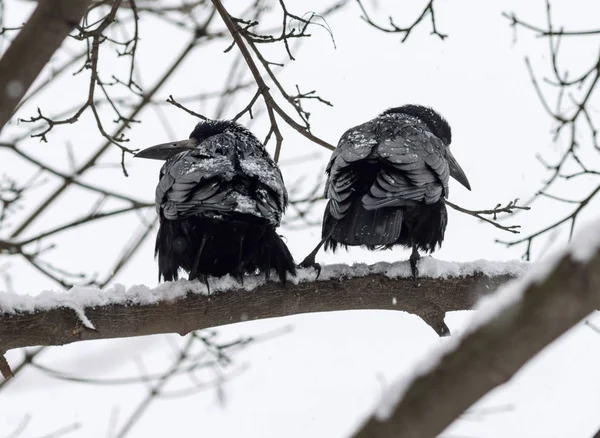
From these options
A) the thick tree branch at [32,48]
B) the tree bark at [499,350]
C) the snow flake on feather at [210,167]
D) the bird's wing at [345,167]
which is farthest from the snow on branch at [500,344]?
the bird's wing at [345,167]

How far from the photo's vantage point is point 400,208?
5.14 metres

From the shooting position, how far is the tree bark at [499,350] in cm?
125

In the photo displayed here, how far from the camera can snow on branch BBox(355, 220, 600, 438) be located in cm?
125

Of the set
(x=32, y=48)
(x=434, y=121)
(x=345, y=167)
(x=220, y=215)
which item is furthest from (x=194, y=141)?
(x=32, y=48)

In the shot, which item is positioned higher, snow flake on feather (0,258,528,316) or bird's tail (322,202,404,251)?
bird's tail (322,202,404,251)

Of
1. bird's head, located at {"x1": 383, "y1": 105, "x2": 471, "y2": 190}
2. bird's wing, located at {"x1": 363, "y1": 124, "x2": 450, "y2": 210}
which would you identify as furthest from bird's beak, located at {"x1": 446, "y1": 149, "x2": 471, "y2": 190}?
bird's wing, located at {"x1": 363, "y1": 124, "x2": 450, "y2": 210}

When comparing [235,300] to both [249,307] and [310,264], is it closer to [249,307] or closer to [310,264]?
[249,307]

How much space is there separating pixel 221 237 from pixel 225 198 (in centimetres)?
27

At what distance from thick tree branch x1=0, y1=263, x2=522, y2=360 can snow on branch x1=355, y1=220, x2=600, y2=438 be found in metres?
2.97

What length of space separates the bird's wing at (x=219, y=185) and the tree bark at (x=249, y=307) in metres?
0.55

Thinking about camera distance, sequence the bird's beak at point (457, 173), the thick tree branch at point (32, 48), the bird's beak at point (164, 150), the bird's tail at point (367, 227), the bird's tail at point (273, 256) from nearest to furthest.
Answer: the thick tree branch at point (32, 48) → the bird's tail at point (273, 256) → the bird's tail at point (367, 227) → the bird's beak at point (164, 150) → the bird's beak at point (457, 173)

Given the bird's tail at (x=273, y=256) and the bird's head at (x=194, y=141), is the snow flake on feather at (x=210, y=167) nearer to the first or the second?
the bird's tail at (x=273, y=256)

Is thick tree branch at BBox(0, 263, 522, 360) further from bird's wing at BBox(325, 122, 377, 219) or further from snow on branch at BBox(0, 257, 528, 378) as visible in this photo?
bird's wing at BBox(325, 122, 377, 219)

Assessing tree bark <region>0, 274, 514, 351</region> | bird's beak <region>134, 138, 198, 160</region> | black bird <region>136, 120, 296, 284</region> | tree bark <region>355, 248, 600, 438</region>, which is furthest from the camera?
bird's beak <region>134, 138, 198, 160</region>
